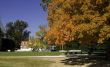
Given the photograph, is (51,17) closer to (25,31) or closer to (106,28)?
(106,28)

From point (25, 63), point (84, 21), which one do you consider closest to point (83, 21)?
point (84, 21)

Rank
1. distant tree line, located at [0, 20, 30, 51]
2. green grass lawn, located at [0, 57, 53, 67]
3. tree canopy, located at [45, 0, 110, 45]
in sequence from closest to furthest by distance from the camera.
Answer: tree canopy, located at [45, 0, 110, 45], green grass lawn, located at [0, 57, 53, 67], distant tree line, located at [0, 20, 30, 51]

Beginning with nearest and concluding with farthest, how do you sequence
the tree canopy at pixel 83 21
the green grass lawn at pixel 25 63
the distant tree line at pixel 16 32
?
1. the tree canopy at pixel 83 21
2. the green grass lawn at pixel 25 63
3. the distant tree line at pixel 16 32

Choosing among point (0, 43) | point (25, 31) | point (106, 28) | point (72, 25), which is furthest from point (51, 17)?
point (25, 31)

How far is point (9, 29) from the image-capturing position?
168 metres

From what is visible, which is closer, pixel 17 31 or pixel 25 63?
pixel 25 63

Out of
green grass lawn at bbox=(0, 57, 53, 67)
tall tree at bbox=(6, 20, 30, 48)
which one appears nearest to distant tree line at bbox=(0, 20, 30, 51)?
tall tree at bbox=(6, 20, 30, 48)

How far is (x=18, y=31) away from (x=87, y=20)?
149176mm

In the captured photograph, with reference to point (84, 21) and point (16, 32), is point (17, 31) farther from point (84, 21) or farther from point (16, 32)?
point (84, 21)

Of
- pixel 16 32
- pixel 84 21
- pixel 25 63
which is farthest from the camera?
pixel 16 32

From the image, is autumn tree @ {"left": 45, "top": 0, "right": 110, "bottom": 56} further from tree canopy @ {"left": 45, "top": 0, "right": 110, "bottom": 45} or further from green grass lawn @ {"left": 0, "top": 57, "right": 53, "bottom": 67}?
green grass lawn @ {"left": 0, "top": 57, "right": 53, "bottom": 67}

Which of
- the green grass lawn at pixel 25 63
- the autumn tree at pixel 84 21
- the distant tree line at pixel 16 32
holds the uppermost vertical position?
the distant tree line at pixel 16 32

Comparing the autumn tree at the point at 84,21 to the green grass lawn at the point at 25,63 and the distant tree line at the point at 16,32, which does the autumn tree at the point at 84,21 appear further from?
the distant tree line at the point at 16,32

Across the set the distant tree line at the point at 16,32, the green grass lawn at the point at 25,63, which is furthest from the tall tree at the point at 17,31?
the green grass lawn at the point at 25,63
